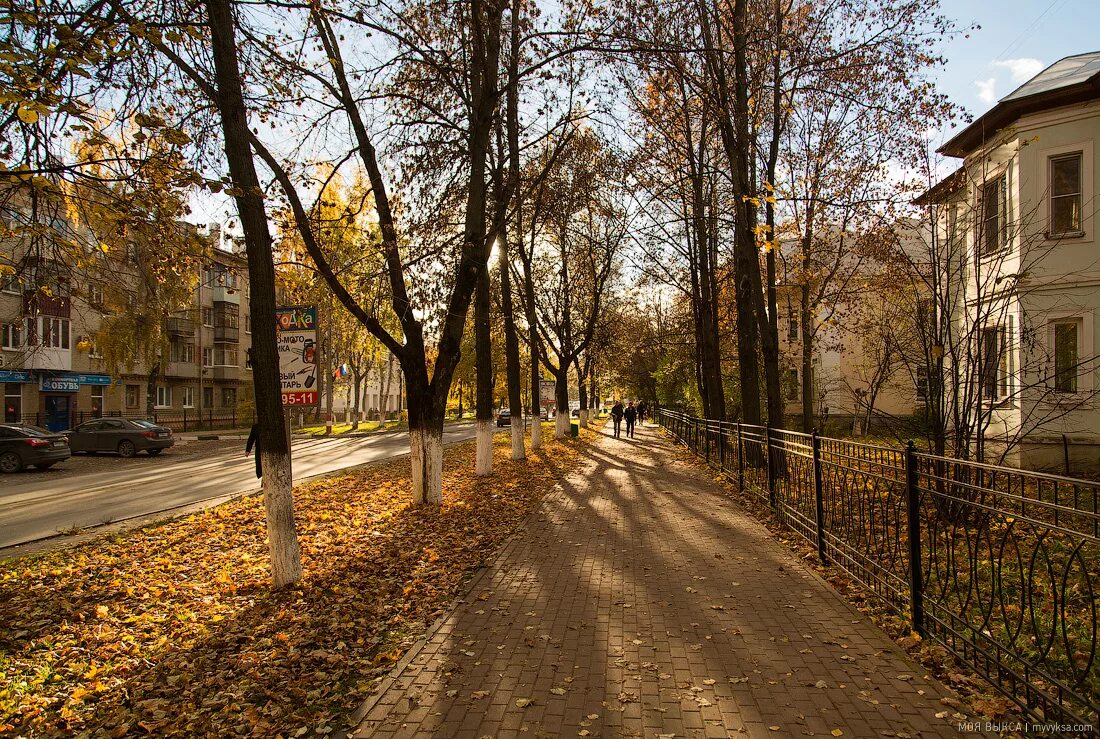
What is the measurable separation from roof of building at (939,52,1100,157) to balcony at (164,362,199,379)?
42535mm

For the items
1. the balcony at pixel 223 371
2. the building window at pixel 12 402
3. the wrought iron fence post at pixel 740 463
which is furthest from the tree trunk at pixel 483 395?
the balcony at pixel 223 371

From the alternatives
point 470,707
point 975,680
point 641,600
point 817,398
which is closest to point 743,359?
point 641,600

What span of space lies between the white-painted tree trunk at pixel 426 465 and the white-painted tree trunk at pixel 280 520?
3925 millimetres

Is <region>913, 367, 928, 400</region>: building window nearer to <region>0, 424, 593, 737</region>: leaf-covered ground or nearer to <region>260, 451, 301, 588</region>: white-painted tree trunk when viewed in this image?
<region>0, 424, 593, 737</region>: leaf-covered ground

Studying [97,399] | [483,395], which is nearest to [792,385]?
[483,395]

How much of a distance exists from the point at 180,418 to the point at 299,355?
131ft

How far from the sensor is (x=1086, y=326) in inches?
563

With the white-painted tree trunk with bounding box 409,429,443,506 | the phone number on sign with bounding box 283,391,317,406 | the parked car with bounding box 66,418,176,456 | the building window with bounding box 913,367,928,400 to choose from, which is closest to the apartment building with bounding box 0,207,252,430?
the phone number on sign with bounding box 283,391,317,406

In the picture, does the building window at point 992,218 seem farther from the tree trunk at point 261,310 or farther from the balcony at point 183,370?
the balcony at point 183,370

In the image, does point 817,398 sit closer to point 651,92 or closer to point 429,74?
point 651,92

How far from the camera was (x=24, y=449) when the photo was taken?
18.2m

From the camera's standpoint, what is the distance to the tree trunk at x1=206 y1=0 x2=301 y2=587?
20.2ft

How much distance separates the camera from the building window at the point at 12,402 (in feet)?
96.9

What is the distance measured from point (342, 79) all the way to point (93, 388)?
34.2m
